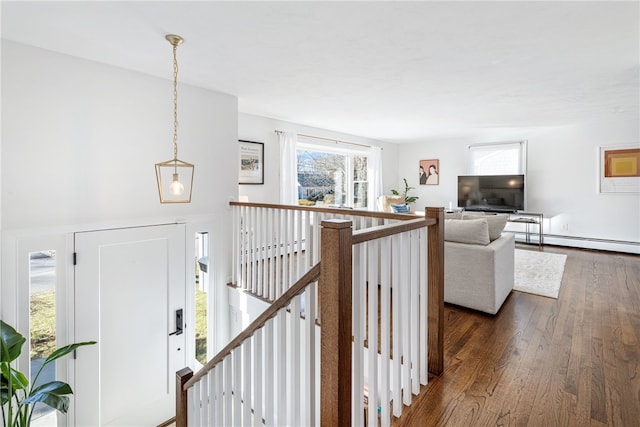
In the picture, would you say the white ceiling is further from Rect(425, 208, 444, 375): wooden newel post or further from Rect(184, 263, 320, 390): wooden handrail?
Rect(184, 263, 320, 390): wooden handrail

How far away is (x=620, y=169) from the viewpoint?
18.0 feet

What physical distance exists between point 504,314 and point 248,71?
3.36 m

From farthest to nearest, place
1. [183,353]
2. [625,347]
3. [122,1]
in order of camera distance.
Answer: [183,353] → [625,347] → [122,1]

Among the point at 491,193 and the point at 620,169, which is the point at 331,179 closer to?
the point at 491,193

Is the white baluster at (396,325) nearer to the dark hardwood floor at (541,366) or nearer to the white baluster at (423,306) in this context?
the dark hardwood floor at (541,366)

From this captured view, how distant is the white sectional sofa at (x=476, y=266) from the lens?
2959 millimetres

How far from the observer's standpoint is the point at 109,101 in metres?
2.82

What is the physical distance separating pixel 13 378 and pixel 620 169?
822cm

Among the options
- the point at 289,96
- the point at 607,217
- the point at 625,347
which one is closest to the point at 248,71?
the point at 289,96

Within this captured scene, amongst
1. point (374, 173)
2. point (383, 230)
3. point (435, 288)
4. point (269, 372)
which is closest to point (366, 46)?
point (383, 230)

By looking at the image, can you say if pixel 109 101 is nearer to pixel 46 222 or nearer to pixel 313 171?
pixel 46 222

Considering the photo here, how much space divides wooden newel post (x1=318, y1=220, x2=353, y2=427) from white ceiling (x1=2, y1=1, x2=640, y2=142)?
153 cm

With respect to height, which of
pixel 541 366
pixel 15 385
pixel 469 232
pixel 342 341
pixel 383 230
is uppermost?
pixel 383 230

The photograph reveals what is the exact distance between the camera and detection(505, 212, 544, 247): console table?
6.03 m
